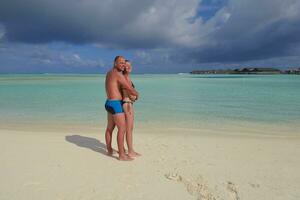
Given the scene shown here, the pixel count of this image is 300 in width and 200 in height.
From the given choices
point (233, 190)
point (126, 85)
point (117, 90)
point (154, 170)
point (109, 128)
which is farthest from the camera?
point (109, 128)

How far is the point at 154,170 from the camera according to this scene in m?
4.89

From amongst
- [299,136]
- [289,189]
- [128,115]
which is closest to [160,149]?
[128,115]

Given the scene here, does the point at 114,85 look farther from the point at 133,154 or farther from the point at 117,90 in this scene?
the point at 133,154

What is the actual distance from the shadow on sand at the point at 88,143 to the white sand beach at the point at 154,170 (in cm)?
2

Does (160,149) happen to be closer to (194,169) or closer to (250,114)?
(194,169)

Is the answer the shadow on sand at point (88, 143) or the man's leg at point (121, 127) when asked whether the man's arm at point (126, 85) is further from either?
the shadow on sand at point (88, 143)

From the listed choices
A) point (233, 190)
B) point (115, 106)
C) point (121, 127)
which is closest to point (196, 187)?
point (233, 190)

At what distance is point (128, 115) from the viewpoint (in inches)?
211

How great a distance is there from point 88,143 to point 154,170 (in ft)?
8.73

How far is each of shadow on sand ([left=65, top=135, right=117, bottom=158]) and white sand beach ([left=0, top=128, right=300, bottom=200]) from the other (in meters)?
0.02

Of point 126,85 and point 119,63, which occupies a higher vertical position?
point 119,63

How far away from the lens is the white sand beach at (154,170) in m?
4.00

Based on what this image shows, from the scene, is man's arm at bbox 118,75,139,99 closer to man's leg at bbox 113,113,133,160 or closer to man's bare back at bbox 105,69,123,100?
man's bare back at bbox 105,69,123,100

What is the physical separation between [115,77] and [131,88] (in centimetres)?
36
